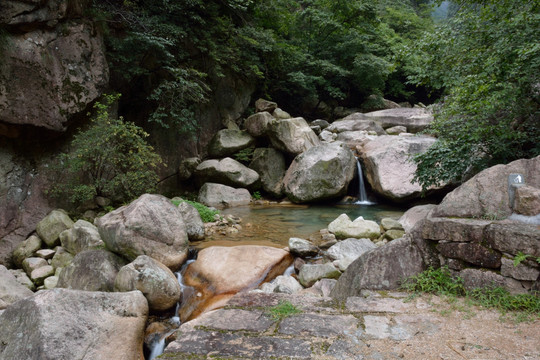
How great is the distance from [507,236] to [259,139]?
11.5 metres

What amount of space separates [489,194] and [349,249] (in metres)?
2.79

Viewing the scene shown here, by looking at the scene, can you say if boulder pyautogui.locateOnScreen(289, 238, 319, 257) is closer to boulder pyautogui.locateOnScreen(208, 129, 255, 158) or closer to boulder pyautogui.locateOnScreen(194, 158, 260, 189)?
boulder pyautogui.locateOnScreen(194, 158, 260, 189)

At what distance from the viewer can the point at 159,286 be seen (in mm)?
4383

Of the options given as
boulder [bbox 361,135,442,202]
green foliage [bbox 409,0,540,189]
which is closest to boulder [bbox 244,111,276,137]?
boulder [bbox 361,135,442,202]

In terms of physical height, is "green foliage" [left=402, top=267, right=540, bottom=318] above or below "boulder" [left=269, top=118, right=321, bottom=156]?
below

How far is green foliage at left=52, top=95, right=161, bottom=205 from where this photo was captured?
781 cm

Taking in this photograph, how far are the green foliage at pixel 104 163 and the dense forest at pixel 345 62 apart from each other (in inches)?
68.7

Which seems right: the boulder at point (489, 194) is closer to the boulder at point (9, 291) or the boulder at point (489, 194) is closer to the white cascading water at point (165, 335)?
the white cascading water at point (165, 335)

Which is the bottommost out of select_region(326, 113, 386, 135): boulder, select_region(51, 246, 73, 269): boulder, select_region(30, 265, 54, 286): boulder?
select_region(30, 265, 54, 286): boulder

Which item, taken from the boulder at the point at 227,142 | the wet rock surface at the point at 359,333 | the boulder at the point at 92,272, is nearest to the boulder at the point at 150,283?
the boulder at the point at 92,272

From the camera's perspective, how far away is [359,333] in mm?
2234

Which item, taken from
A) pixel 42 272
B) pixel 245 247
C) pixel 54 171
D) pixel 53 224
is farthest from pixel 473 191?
pixel 54 171

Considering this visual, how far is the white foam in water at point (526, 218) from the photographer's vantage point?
2.80 m

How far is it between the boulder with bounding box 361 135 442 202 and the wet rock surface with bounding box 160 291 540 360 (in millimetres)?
7376
